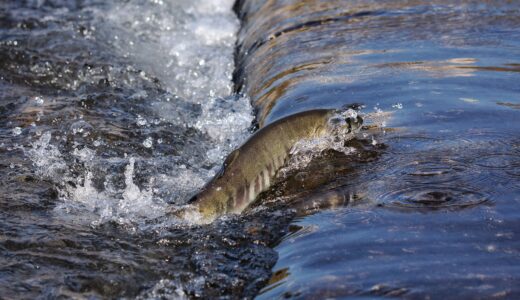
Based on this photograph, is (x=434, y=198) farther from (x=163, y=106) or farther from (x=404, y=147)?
(x=163, y=106)

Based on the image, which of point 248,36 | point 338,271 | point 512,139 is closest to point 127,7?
point 248,36

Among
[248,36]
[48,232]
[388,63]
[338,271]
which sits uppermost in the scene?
[248,36]

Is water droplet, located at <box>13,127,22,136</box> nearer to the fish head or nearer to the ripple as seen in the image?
the fish head

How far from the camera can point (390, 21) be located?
7.91 meters

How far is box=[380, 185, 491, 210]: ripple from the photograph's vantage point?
438 centimetres

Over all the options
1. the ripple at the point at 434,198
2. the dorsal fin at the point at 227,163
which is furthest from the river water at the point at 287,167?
the dorsal fin at the point at 227,163

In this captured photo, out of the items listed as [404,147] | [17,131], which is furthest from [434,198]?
[17,131]

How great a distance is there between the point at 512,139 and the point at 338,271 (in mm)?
1827

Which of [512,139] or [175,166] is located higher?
[175,166]

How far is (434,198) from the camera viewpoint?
4453 mm

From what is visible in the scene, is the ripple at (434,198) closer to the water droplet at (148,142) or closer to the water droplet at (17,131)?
the water droplet at (148,142)

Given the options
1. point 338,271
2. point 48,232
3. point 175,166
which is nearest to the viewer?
point 338,271

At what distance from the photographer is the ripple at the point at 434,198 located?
4379 millimetres

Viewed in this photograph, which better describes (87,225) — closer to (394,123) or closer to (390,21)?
(394,123)
